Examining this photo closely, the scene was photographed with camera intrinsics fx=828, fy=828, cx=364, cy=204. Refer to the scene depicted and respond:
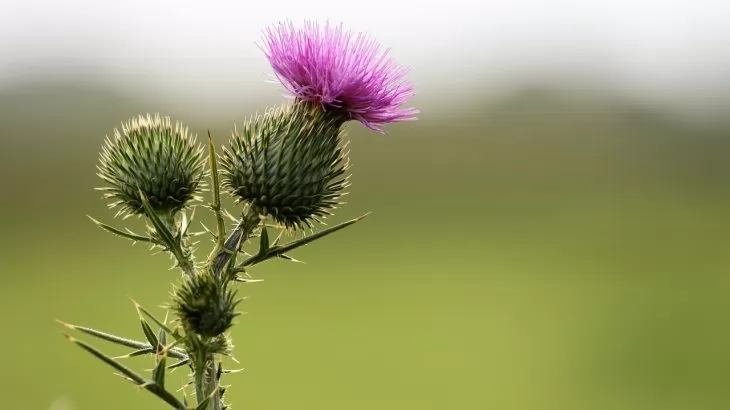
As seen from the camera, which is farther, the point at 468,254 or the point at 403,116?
the point at 468,254

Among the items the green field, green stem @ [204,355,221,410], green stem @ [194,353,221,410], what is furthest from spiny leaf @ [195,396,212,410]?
the green field

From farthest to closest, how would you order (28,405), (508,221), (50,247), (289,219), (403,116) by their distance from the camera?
1. (508,221)
2. (50,247)
3. (28,405)
4. (403,116)
5. (289,219)

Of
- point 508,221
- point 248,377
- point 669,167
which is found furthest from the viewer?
point 669,167

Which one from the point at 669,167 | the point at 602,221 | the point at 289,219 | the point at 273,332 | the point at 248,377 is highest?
the point at 669,167

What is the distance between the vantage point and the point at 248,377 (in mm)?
18297

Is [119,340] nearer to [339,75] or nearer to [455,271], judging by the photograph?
[339,75]

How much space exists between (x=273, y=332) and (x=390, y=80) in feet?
64.4

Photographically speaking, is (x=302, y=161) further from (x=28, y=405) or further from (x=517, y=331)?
(x=517, y=331)

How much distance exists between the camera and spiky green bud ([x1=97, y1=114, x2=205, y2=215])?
2.79 metres

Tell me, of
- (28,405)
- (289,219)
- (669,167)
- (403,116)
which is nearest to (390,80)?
(403,116)

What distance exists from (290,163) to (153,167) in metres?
0.46

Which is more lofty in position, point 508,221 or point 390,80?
point 508,221

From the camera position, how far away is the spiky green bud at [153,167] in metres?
2.79

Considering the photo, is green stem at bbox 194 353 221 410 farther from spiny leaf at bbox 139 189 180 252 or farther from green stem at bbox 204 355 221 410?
spiny leaf at bbox 139 189 180 252
